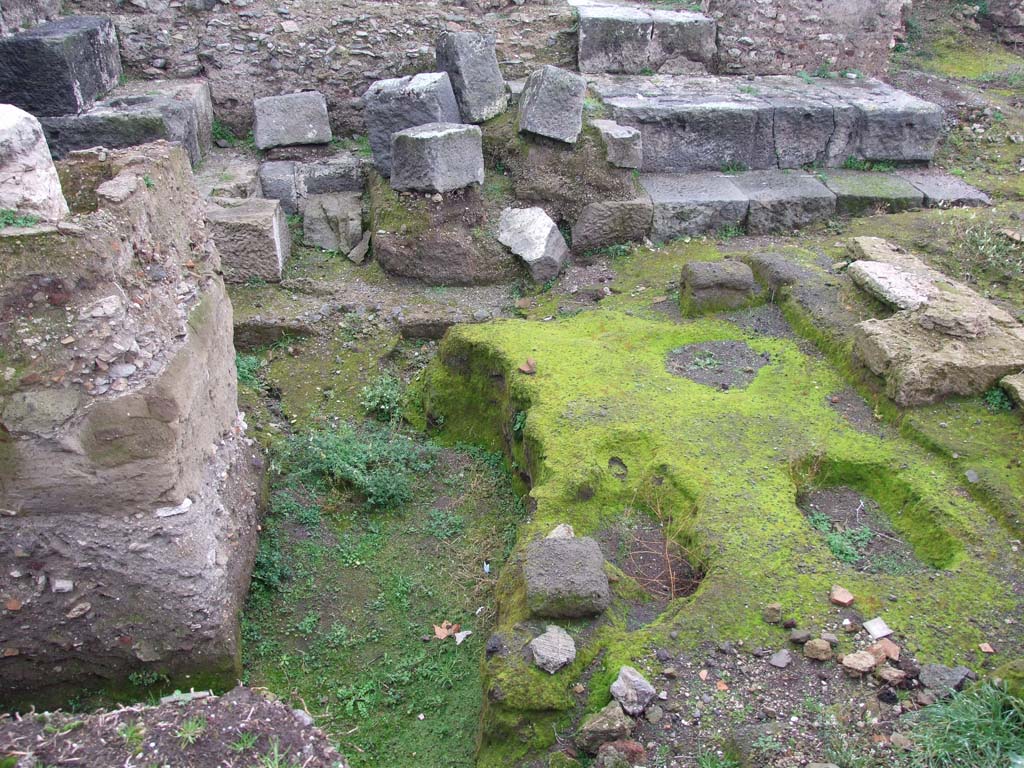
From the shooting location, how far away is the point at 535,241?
20.3 ft

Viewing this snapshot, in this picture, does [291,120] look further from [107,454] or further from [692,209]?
[107,454]

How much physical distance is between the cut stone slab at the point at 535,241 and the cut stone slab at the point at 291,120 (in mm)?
2144

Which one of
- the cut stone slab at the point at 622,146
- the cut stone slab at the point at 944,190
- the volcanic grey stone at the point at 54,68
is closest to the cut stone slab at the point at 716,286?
the cut stone slab at the point at 622,146

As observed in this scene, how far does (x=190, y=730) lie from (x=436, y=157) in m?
4.51

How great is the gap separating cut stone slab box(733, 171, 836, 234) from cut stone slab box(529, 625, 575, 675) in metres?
4.71

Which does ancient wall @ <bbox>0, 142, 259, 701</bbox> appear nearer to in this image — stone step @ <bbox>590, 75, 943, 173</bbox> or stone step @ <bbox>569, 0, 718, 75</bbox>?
stone step @ <bbox>590, 75, 943, 173</bbox>

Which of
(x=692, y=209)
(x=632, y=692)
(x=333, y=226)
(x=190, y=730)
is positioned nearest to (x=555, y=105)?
(x=692, y=209)

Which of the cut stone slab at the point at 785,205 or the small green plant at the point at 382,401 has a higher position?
the cut stone slab at the point at 785,205

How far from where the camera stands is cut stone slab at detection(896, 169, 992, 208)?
268 inches

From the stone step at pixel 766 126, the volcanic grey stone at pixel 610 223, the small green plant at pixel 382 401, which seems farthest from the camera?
the stone step at pixel 766 126

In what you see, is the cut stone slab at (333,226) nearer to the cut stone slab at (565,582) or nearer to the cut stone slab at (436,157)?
the cut stone slab at (436,157)

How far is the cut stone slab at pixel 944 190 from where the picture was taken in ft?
22.3

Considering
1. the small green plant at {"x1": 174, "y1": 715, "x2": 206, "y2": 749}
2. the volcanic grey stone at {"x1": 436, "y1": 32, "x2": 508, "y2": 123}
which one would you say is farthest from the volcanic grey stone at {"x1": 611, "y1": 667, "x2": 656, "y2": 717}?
the volcanic grey stone at {"x1": 436, "y1": 32, "x2": 508, "y2": 123}

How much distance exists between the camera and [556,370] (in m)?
4.40
